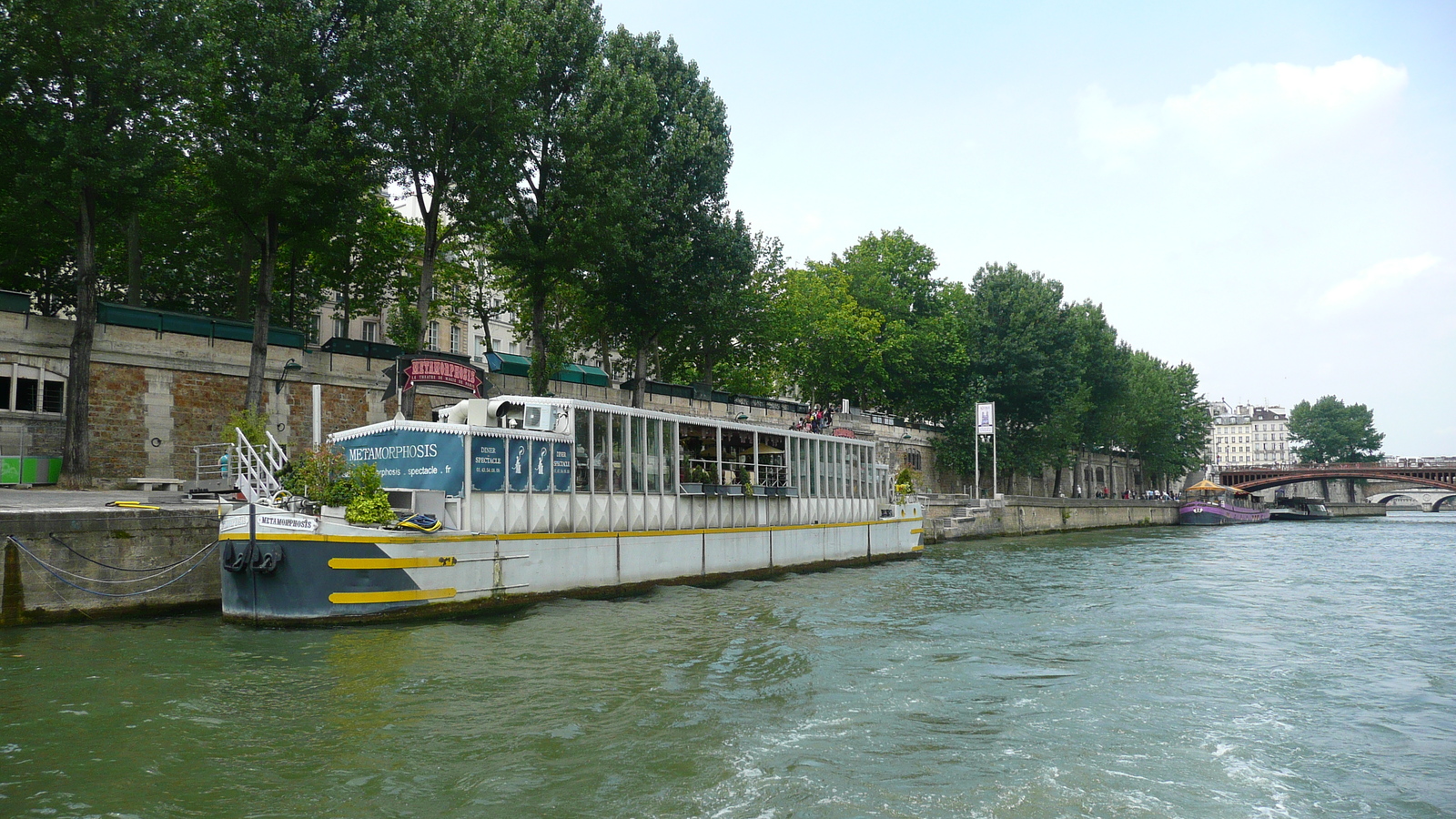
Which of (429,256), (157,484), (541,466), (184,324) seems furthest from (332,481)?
(184,324)

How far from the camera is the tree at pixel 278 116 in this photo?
78.8ft

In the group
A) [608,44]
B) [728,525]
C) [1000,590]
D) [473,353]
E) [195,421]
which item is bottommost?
[1000,590]

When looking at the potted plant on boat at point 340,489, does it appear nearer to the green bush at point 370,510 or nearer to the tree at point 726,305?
the green bush at point 370,510

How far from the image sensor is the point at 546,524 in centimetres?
1856

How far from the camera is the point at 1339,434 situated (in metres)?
138

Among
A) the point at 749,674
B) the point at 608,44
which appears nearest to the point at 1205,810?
the point at 749,674

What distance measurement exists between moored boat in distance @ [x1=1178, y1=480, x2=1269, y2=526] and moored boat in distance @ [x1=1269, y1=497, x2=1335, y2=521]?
8.09ft

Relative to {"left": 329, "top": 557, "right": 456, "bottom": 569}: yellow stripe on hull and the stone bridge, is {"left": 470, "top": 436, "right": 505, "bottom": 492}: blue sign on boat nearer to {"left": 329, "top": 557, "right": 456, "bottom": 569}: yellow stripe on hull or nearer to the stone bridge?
{"left": 329, "top": 557, "right": 456, "bottom": 569}: yellow stripe on hull

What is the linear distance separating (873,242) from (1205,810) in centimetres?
6163

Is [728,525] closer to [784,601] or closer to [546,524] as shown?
[784,601]

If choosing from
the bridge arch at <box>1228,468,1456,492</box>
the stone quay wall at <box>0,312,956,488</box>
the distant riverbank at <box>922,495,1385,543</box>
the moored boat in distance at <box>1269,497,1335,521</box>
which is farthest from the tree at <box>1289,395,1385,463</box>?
the stone quay wall at <box>0,312,956,488</box>

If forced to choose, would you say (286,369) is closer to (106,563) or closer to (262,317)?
(262,317)

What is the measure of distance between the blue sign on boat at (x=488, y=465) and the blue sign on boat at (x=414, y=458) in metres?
0.28

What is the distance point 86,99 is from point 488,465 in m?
14.6
